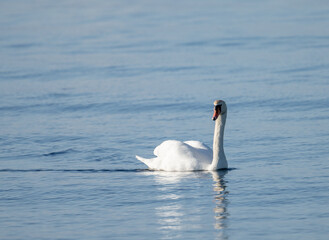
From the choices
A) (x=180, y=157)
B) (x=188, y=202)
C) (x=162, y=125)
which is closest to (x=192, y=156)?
(x=180, y=157)

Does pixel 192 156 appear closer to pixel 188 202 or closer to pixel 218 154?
pixel 218 154

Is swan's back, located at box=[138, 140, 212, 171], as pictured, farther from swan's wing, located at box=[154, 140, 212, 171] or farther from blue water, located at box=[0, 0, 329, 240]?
blue water, located at box=[0, 0, 329, 240]

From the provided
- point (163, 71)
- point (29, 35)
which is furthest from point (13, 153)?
point (29, 35)

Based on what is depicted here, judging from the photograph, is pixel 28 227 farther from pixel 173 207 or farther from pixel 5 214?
pixel 173 207

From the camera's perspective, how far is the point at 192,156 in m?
15.8

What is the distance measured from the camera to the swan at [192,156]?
15633mm

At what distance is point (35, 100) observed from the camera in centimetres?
2284

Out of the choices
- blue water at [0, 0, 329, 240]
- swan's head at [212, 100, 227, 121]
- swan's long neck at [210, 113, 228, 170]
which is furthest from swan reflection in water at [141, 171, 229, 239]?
swan's head at [212, 100, 227, 121]

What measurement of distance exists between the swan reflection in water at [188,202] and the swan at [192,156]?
7.0 inches

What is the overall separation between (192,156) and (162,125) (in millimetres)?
3620

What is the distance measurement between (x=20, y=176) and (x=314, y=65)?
13.0m

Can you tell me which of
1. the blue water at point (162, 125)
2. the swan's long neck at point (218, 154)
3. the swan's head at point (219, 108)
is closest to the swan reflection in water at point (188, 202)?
the blue water at point (162, 125)

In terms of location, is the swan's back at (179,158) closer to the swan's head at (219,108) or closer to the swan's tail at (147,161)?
the swan's tail at (147,161)

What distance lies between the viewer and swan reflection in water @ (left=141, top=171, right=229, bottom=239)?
11.6 meters
